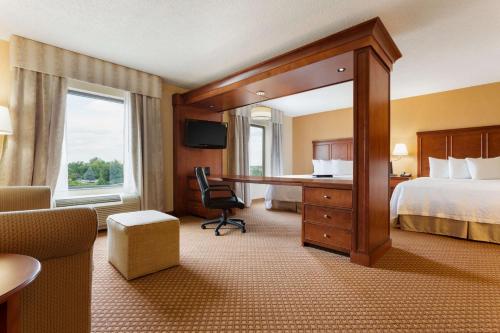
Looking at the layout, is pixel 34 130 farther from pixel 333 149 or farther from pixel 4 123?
pixel 333 149

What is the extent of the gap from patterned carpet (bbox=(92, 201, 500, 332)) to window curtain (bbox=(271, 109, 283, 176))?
3.82 m

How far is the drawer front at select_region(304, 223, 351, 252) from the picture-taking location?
97.3 inches

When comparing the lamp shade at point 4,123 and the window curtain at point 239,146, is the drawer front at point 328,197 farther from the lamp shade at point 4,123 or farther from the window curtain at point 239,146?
the lamp shade at point 4,123

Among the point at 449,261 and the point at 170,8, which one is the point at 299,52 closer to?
the point at 170,8

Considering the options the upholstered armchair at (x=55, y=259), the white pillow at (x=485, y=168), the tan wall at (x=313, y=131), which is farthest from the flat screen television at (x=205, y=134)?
the white pillow at (x=485, y=168)

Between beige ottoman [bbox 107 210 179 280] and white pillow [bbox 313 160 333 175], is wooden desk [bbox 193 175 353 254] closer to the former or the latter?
beige ottoman [bbox 107 210 179 280]

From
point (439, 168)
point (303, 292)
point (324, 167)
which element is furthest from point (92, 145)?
point (439, 168)

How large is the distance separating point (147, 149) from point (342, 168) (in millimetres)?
4397

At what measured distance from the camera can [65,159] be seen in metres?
3.24

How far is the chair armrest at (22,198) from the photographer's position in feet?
6.32

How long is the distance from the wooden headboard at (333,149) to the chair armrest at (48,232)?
5929mm

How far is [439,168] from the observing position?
4594 mm

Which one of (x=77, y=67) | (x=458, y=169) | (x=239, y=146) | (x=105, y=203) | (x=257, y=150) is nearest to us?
(x=77, y=67)

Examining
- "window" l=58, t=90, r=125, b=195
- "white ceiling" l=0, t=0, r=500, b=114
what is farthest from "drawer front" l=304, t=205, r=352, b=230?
"window" l=58, t=90, r=125, b=195
